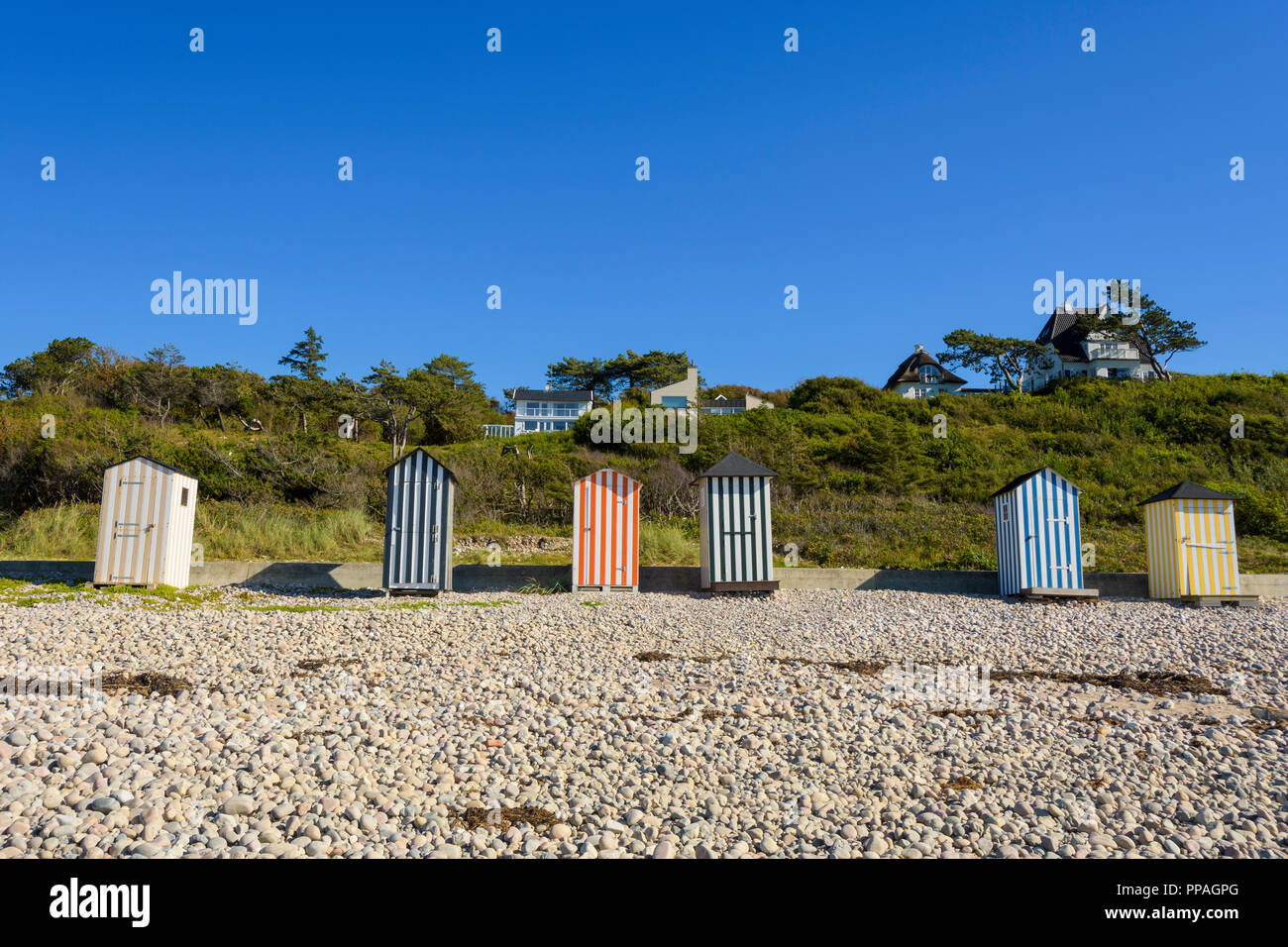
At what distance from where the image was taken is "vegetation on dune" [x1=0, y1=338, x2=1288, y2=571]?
1357cm

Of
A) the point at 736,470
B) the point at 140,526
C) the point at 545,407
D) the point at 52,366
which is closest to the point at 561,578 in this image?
the point at 736,470

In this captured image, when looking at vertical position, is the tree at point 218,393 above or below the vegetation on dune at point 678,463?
above

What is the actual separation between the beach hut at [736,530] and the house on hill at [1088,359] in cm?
3102

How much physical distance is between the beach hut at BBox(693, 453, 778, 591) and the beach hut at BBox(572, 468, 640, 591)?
104 cm

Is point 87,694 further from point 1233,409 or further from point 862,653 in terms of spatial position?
point 1233,409

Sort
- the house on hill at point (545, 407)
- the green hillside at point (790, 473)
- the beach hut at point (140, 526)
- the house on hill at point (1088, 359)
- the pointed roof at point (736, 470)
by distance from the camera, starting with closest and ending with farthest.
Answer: the beach hut at point (140, 526) → the pointed roof at point (736, 470) → the green hillside at point (790, 473) → the house on hill at point (1088, 359) → the house on hill at point (545, 407)

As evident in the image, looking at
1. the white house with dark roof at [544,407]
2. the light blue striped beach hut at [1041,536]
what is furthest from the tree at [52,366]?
the light blue striped beach hut at [1041,536]

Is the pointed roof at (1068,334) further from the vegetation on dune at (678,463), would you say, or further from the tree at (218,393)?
the tree at (218,393)

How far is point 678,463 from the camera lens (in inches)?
703

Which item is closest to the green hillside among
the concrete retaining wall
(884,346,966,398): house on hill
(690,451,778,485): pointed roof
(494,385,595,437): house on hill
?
the concrete retaining wall

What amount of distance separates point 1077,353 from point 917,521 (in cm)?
2968

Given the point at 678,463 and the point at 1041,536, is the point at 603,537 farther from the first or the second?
the point at 678,463

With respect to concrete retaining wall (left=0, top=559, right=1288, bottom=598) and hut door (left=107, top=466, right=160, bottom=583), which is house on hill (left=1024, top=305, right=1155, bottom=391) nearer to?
concrete retaining wall (left=0, top=559, right=1288, bottom=598)

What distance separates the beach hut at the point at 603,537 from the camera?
10461 millimetres
